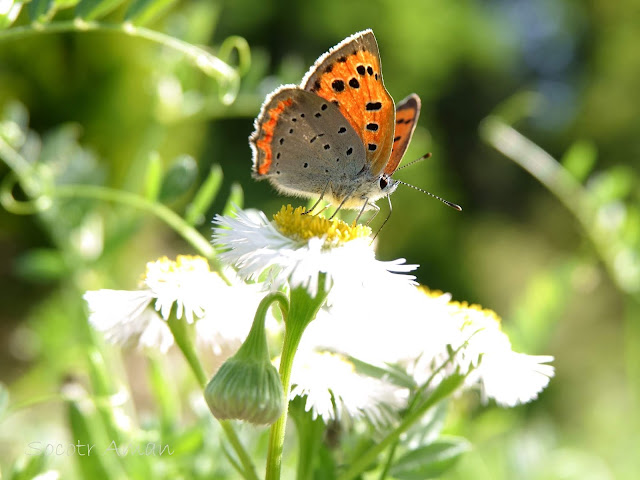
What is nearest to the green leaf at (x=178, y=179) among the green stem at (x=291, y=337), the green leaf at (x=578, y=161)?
the green stem at (x=291, y=337)

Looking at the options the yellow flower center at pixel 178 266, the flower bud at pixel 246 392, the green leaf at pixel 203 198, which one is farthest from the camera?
the green leaf at pixel 203 198

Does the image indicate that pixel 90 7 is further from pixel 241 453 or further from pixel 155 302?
pixel 241 453

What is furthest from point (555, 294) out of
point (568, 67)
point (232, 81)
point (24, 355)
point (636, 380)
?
point (568, 67)

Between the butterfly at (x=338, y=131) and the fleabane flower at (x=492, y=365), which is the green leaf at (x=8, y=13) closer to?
the butterfly at (x=338, y=131)

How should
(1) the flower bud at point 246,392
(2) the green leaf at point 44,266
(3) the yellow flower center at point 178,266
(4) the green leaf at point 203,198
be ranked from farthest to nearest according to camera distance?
1. (2) the green leaf at point 44,266
2. (4) the green leaf at point 203,198
3. (3) the yellow flower center at point 178,266
4. (1) the flower bud at point 246,392

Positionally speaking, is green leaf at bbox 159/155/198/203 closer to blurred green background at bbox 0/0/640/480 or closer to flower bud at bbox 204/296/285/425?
blurred green background at bbox 0/0/640/480

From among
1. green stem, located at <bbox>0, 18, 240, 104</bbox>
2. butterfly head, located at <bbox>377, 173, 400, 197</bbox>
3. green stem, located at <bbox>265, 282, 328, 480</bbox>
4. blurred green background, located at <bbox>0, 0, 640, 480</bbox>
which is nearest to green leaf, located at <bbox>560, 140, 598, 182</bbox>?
blurred green background, located at <bbox>0, 0, 640, 480</bbox>
